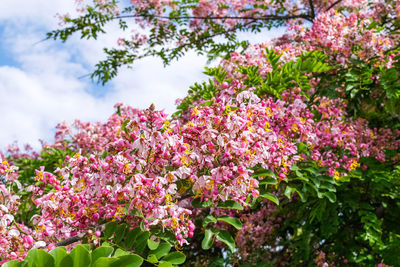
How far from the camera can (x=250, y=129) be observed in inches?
78.6

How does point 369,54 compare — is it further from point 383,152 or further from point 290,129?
point 290,129

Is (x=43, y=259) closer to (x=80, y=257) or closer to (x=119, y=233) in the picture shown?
(x=80, y=257)

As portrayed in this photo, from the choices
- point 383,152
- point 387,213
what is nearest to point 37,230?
point 383,152

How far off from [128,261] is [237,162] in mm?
733

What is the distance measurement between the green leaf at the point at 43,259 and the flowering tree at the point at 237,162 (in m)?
0.01

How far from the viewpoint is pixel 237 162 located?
6.17 feet

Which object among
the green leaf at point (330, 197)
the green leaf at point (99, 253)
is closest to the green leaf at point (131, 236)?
the green leaf at point (99, 253)

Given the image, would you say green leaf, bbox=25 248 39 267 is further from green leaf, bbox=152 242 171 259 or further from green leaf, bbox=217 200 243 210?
green leaf, bbox=217 200 243 210

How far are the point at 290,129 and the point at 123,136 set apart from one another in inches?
46.9

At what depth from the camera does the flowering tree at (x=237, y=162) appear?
1804 millimetres

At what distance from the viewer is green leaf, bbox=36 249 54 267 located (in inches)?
53.5

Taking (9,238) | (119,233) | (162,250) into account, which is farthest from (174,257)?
(9,238)

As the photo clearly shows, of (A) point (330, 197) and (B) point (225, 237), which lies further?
(A) point (330, 197)

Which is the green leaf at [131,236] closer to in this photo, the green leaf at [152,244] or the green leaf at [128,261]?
the green leaf at [152,244]
